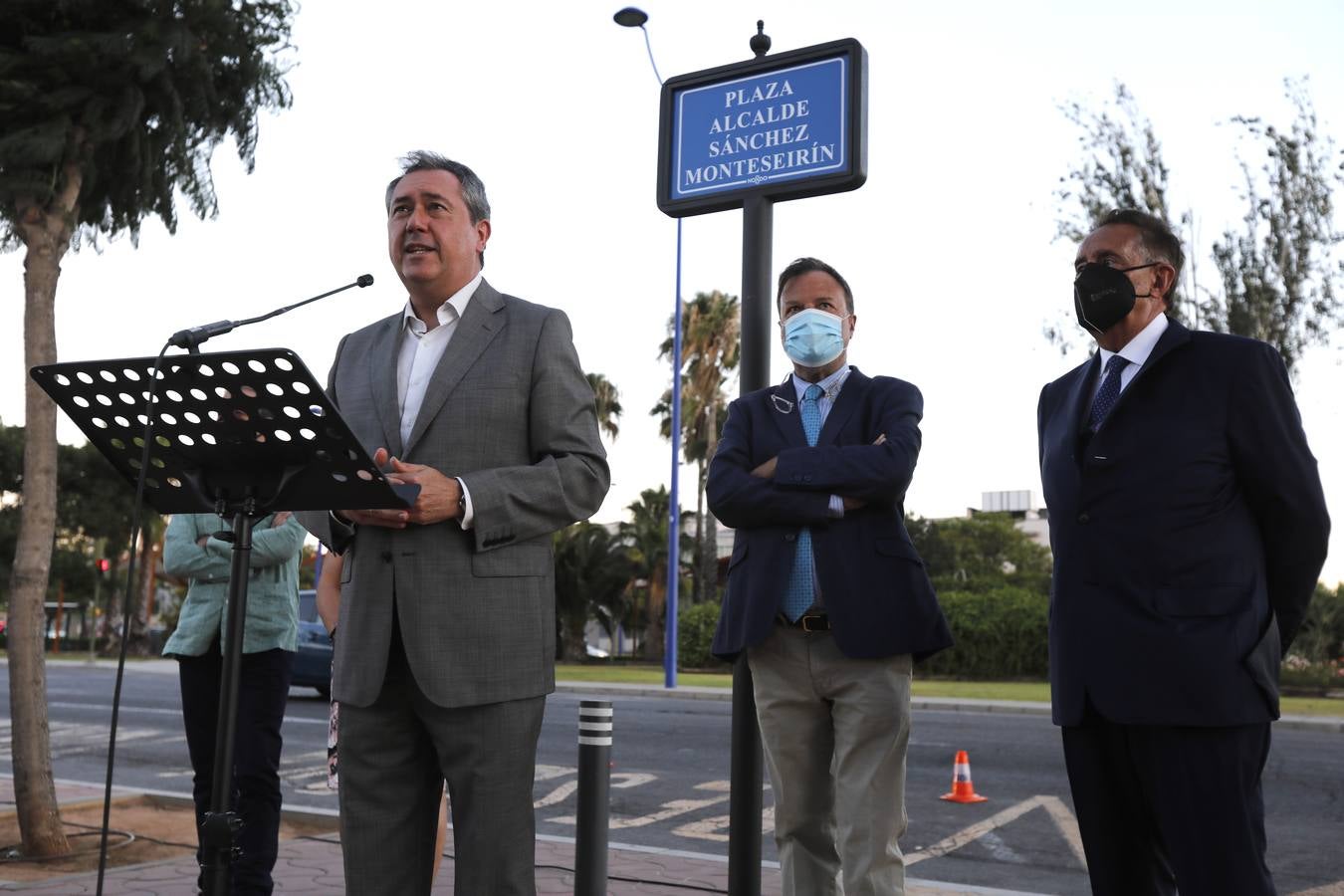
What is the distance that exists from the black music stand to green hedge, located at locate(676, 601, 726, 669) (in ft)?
88.8

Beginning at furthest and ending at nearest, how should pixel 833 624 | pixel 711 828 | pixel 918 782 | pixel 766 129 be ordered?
1. pixel 918 782
2. pixel 711 828
3. pixel 766 129
4. pixel 833 624

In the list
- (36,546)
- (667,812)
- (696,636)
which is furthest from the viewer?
(696,636)

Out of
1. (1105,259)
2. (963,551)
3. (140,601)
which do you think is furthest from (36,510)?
(963,551)

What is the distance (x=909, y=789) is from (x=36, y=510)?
6.07 meters

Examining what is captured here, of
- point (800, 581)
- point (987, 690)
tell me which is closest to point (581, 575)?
point (987, 690)

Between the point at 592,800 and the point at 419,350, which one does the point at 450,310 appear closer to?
the point at 419,350

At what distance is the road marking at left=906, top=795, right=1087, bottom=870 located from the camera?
6468 mm

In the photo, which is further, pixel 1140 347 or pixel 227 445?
pixel 1140 347

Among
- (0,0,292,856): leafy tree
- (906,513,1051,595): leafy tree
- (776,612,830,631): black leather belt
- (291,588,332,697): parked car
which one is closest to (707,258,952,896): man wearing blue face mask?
(776,612,830,631): black leather belt

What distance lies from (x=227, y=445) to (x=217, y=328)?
0.48 metres

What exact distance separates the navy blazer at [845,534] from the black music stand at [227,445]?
139cm

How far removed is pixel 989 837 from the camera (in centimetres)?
694

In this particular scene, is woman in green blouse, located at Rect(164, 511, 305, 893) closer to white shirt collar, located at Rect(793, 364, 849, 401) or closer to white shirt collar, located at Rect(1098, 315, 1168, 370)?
white shirt collar, located at Rect(793, 364, 849, 401)

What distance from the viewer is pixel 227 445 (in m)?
2.38
